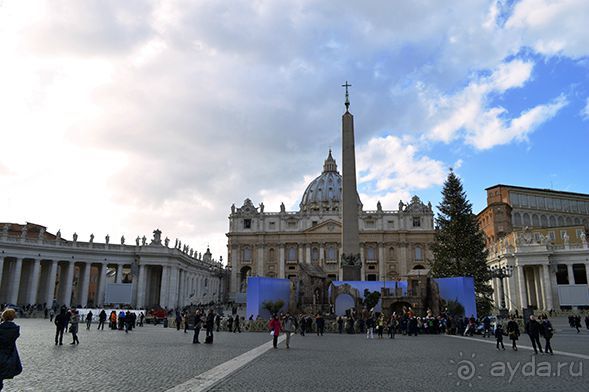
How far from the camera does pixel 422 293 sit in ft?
92.7

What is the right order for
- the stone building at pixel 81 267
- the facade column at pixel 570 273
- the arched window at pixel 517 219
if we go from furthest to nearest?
the arched window at pixel 517 219, the facade column at pixel 570 273, the stone building at pixel 81 267

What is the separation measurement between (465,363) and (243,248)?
74.9 m

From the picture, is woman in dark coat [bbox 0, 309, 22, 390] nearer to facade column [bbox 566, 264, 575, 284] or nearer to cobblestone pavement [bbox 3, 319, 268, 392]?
cobblestone pavement [bbox 3, 319, 268, 392]

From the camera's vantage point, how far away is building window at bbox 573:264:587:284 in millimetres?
49250

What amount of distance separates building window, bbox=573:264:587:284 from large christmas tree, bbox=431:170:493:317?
1934 cm

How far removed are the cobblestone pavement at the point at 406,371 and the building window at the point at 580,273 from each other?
4132cm

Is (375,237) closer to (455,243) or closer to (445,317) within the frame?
(455,243)

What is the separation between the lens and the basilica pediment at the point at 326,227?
8144 centimetres

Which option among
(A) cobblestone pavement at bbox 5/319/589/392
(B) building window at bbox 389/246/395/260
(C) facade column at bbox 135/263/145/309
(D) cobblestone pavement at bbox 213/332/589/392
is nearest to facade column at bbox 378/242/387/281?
(B) building window at bbox 389/246/395/260

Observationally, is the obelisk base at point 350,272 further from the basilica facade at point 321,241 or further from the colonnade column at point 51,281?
the basilica facade at point 321,241

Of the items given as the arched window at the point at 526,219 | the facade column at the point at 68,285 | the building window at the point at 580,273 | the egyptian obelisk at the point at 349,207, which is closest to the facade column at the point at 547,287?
the building window at the point at 580,273

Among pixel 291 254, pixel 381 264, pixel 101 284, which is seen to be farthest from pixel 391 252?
pixel 101 284

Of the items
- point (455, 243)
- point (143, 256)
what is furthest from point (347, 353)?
point (143, 256)

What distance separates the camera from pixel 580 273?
164ft
